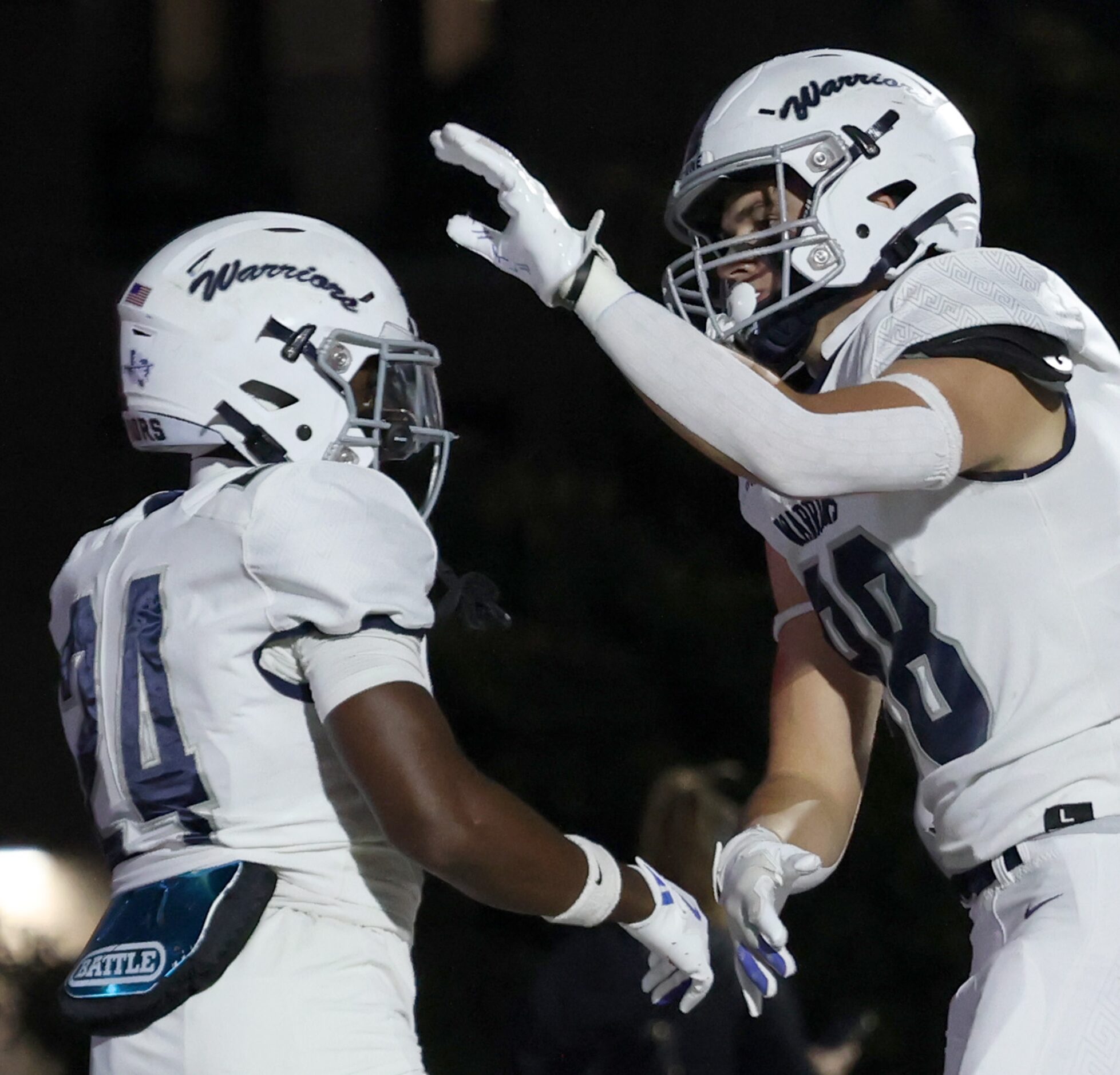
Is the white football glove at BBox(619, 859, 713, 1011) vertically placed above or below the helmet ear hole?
below

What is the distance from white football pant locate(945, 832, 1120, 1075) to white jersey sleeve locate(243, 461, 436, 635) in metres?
0.70

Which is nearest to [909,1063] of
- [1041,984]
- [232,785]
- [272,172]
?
[1041,984]

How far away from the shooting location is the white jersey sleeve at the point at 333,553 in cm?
186

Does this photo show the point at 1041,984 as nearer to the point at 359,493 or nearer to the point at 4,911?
the point at 359,493

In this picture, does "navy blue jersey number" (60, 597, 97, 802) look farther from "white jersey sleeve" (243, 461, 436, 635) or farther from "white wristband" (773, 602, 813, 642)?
"white wristband" (773, 602, 813, 642)

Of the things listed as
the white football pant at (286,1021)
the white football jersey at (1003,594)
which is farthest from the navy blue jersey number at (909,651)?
→ the white football pant at (286,1021)

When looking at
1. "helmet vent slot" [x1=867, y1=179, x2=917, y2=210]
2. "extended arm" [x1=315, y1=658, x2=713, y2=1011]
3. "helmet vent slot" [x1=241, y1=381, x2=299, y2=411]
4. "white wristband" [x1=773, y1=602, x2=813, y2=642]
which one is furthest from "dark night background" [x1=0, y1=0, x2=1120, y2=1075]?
"helmet vent slot" [x1=241, y1=381, x2=299, y2=411]

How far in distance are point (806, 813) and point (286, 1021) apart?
739mm

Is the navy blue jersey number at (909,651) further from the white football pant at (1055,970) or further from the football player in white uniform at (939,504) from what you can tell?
the white football pant at (1055,970)

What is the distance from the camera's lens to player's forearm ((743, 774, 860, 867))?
87.5 inches

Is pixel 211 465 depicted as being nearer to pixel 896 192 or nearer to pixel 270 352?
pixel 270 352

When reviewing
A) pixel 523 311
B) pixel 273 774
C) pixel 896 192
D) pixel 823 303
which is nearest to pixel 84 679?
pixel 273 774

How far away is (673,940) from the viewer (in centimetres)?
204

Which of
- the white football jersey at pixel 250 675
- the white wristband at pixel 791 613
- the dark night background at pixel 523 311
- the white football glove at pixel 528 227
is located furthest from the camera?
the dark night background at pixel 523 311
